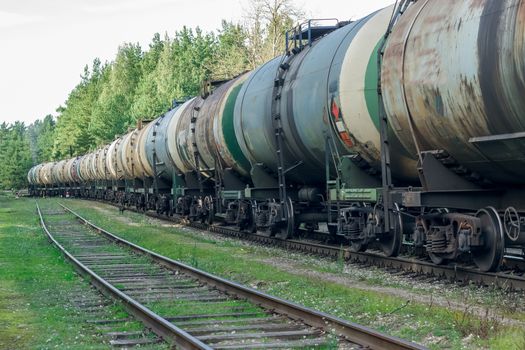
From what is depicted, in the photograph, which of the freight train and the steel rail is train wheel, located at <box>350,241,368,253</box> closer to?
the freight train

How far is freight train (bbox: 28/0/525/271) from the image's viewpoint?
9.20 meters

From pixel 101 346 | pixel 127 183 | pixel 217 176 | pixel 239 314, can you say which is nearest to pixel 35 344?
pixel 101 346

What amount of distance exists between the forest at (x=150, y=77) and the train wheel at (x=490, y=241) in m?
18.7

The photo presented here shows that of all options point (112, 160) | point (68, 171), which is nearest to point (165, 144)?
point (112, 160)

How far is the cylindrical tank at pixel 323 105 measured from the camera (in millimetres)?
12562

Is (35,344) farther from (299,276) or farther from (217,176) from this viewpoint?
(217,176)

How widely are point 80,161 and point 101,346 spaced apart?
54.0 metres

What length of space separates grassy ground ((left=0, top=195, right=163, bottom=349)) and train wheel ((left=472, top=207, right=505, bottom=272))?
184 inches

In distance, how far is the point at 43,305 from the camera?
1080cm

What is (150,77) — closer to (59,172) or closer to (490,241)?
(59,172)

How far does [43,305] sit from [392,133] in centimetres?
562

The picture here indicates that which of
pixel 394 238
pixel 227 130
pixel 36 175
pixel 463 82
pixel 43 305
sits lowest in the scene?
pixel 43 305

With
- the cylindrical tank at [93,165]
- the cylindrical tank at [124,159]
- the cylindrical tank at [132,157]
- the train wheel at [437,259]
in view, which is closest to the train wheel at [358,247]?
the train wheel at [437,259]

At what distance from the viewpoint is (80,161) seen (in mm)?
60406
